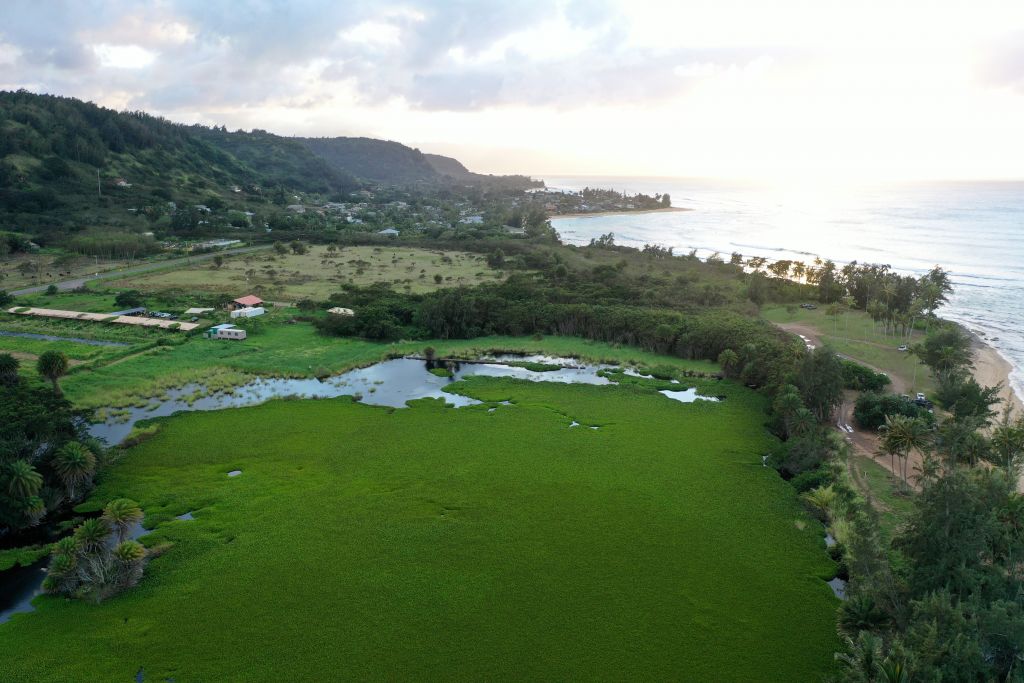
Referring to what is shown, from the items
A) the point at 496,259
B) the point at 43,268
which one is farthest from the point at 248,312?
the point at 43,268

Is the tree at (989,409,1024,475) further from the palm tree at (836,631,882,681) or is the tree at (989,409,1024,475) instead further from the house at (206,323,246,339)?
the house at (206,323,246,339)

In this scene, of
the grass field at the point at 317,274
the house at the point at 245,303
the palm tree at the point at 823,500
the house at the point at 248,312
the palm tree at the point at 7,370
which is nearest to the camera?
the palm tree at the point at 823,500

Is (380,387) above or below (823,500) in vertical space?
below

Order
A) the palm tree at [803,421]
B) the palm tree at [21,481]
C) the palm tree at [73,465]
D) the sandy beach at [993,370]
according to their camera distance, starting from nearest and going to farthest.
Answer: the palm tree at [21,481]
the palm tree at [73,465]
the palm tree at [803,421]
the sandy beach at [993,370]

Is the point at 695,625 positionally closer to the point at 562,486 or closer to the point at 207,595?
the point at 562,486

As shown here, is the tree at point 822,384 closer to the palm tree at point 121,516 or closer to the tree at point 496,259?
the palm tree at point 121,516

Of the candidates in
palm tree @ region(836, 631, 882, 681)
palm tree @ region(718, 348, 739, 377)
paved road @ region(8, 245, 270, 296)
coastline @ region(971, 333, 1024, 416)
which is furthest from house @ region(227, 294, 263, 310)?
coastline @ region(971, 333, 1024, 416)

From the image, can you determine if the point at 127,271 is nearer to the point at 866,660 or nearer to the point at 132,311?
the point at 132,311

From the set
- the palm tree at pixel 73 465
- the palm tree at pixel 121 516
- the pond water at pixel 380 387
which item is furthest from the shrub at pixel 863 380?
the palm tree at pixel 73 465
